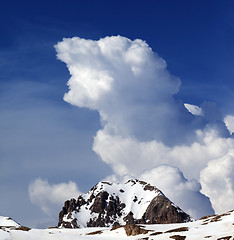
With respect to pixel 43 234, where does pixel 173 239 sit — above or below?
below

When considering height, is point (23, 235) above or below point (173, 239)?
above

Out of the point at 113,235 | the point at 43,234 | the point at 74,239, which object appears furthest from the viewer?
the point at 113,235

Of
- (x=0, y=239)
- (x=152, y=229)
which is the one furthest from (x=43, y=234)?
(x=152, y=229)

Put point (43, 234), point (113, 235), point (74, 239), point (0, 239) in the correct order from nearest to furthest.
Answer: point (0, 239) → point (74, 239) → point (43, 234) → point (113, 235)

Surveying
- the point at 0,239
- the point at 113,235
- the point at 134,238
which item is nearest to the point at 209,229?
the point at 134,238

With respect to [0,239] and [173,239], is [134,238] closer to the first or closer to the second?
[173,239]

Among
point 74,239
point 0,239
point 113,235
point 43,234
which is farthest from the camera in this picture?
point 113,235

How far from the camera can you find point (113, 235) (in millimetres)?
137625

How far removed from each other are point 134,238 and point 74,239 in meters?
21.3

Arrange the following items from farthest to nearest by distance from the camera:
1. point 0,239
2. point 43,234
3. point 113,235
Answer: point 113,235, point 43,234, point 0,239

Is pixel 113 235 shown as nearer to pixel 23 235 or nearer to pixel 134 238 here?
pixel 134 238

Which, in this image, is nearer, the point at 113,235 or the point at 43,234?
the point at 43,234

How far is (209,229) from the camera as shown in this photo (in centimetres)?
11912

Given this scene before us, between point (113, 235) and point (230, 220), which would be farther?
point (113, 235)
